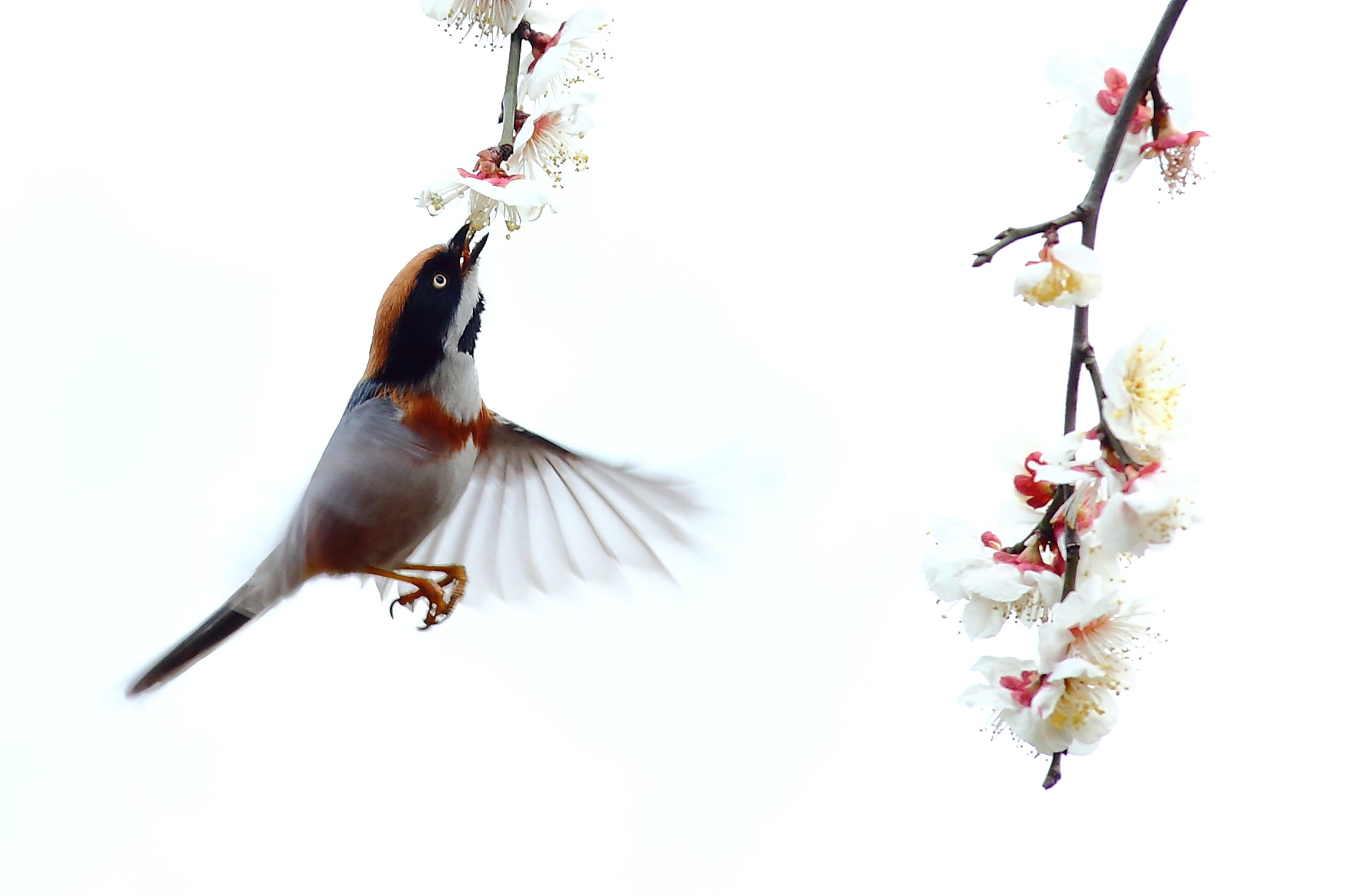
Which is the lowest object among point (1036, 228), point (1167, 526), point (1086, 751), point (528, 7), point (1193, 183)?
point (1086, 751)

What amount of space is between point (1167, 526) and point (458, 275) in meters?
0.73

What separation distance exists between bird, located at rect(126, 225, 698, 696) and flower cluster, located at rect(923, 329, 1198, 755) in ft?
1.19

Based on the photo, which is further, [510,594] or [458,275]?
[510,594]

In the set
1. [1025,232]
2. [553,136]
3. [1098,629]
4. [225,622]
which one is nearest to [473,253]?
[553,136]

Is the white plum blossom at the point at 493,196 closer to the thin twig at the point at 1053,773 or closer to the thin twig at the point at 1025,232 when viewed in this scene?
the thin twig at the point at 1025,232

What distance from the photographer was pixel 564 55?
3.01 ft

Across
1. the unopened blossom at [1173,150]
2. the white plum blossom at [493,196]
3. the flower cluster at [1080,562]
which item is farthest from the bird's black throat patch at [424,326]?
the unopened blossom at [1173,150]

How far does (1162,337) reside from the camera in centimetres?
86

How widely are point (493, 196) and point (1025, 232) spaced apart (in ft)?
1.24

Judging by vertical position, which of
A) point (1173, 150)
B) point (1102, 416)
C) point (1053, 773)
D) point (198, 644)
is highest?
point (1173, 150)

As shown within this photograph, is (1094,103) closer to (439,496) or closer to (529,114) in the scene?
(529,114)

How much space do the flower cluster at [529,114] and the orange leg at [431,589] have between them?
0.44 metres

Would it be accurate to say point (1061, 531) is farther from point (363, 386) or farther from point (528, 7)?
point (363, 386)

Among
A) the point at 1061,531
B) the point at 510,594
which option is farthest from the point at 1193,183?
the point at 510,594
